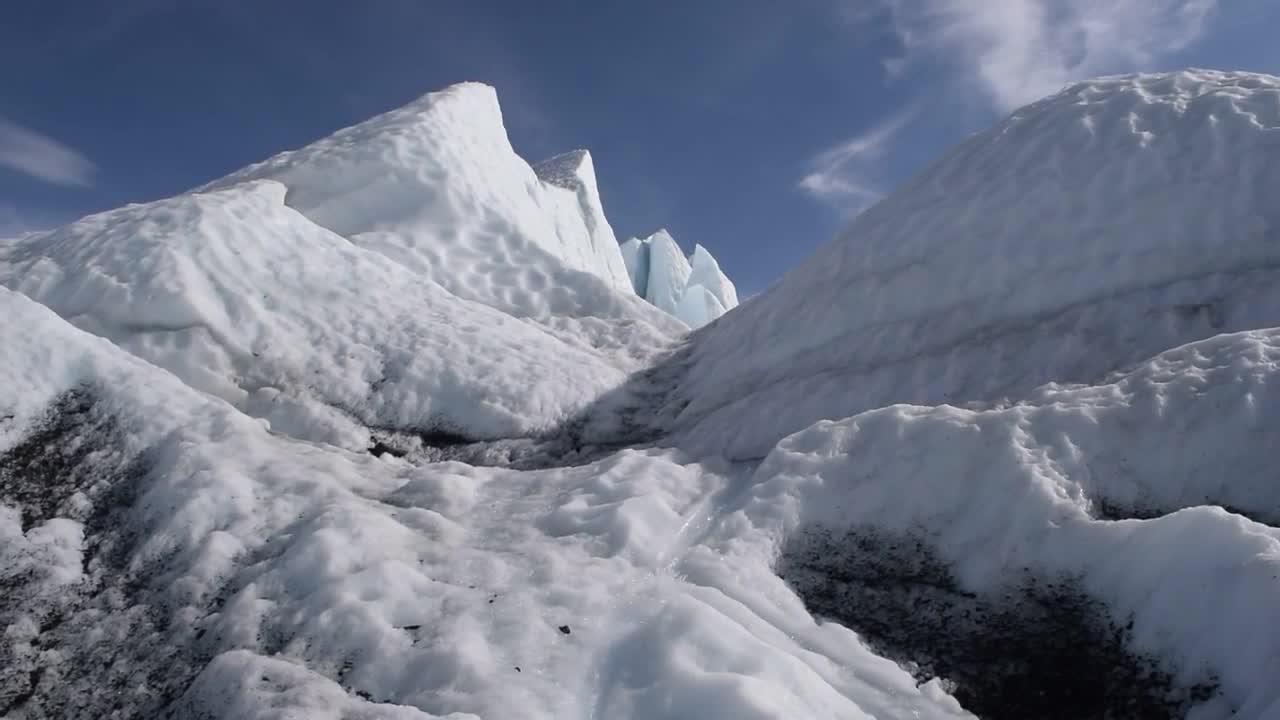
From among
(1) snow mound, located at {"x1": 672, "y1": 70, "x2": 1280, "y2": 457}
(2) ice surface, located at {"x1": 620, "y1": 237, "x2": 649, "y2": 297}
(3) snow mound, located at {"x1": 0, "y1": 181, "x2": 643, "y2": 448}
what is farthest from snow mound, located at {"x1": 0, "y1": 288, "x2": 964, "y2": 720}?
(2) ice surface, located at {"x1": 620, "y1": 237, "x2": 649, "y2": 297}

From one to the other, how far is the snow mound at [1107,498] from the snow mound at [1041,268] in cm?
75

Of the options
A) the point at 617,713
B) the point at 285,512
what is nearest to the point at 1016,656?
the point at 617,713

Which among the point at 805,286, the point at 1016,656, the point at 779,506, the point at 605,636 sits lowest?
the point at 605,636

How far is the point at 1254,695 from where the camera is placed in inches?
107

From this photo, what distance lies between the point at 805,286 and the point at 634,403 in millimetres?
2288

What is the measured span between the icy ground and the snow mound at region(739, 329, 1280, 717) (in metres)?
0.02

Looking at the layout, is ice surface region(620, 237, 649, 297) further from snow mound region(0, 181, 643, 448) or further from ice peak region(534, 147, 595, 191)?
snow mound region(0, 181, 643, 448)

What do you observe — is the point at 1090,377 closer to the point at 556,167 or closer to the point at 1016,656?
the point at 1016,656

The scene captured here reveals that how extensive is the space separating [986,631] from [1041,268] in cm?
354

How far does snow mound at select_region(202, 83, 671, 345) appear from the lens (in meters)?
10.7

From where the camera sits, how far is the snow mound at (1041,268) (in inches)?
206

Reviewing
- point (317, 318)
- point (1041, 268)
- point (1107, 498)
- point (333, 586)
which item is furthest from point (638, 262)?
point (333, 586)

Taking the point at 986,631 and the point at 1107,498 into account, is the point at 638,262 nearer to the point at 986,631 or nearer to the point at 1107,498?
the point at 1107,498

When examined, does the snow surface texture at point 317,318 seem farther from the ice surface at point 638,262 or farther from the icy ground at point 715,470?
the ice surface at point 638,262
